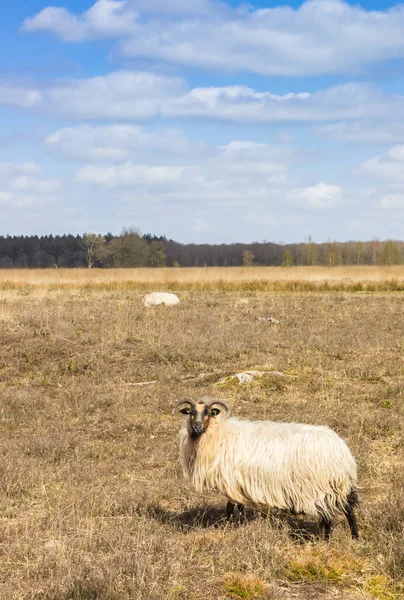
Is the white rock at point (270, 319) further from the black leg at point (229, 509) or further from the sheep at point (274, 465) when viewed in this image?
the black leg at point (229, 509)

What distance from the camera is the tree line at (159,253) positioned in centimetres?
8162

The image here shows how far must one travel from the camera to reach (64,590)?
4.49m

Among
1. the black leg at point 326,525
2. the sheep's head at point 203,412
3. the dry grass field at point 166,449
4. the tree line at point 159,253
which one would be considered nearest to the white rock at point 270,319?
the dry grass field at point 166,449

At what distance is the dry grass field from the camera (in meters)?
4.91

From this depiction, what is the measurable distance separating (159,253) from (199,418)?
299ft

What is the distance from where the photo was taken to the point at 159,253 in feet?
319


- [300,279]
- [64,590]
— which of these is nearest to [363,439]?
[64,590]

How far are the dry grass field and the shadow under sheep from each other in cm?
3

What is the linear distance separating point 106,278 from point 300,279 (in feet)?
36.1

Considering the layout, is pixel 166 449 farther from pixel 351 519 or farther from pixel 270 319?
pixel 270 319

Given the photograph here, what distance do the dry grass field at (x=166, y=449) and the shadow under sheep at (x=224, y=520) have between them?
0.03m

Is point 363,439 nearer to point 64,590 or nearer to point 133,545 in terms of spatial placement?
point 133,545

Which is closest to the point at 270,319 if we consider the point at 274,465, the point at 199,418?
the point at 199,418

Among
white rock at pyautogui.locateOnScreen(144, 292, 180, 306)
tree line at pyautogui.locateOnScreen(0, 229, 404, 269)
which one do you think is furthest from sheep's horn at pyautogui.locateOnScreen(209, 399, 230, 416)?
tree line at pyautogui.locateOnScreen(0, 229, 404, 269)
